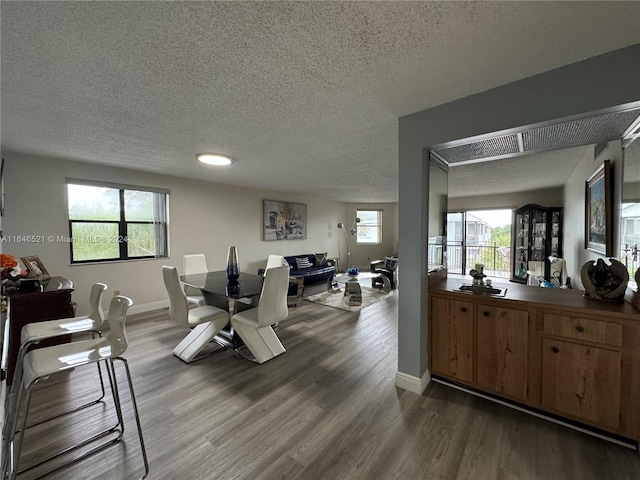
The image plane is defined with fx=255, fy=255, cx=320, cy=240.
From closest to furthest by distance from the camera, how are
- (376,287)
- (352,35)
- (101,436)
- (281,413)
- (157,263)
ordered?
(352,35), (101,436), (281,413), (157,263), (376,287)

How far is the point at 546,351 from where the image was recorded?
177cm

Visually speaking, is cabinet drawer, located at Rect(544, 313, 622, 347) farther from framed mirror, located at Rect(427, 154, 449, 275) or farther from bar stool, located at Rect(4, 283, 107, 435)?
bar stool, located at Rect(4, 283, 107, 435)

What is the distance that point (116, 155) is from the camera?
3293mm

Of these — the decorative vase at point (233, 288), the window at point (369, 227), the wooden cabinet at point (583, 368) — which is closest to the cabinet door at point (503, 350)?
the wooden cabinet at point (583, 368)

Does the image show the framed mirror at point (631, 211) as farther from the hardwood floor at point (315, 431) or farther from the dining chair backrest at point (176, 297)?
the dining chair backrest at point (176, 297)

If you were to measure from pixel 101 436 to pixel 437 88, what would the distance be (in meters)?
3.26

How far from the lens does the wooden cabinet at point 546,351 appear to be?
1.55 m

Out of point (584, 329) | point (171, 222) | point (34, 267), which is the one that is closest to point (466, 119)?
point (584, 329)

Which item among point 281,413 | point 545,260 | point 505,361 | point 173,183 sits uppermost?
point 173,183

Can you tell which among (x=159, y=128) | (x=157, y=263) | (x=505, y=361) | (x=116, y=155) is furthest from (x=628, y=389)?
(x=157, y=263)

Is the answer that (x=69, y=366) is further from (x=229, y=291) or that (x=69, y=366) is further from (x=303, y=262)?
(x=303, y=262)

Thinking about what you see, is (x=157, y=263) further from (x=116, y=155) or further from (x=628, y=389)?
(x=628, y=389)

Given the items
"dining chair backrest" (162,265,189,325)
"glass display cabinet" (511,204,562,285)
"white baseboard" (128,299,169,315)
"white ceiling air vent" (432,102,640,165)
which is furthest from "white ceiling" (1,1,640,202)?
"glass display cabinet" (511,204,562,285)

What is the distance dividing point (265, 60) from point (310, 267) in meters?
5.45
